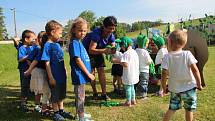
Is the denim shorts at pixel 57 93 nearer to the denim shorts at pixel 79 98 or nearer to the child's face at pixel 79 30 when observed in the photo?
the denim shorts at pixel 79 98

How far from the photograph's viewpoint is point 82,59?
5.78m

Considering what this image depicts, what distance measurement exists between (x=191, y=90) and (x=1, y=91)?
6.29 meters

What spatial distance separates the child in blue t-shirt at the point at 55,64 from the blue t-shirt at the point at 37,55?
33 cm

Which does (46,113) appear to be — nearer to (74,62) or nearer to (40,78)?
(40,78)

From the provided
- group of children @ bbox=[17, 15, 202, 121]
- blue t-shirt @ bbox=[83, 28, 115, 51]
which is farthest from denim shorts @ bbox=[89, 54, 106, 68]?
group of children @ bbox=[17, 15, 202, 121]

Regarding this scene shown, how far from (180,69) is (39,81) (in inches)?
107

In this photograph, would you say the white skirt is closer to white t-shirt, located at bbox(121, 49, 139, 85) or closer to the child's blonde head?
the child's blonde head

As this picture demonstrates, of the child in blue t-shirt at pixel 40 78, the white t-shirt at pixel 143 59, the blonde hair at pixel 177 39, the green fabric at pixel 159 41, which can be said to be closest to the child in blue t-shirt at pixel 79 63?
the child in blue t-shirt at pixel 40 78

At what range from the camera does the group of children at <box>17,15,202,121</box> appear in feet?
17.0

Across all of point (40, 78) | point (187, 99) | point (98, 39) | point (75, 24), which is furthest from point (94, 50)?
point (187, 99)

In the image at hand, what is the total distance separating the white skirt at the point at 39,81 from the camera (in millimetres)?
6455

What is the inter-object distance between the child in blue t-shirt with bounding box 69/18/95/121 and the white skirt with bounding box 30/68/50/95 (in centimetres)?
94

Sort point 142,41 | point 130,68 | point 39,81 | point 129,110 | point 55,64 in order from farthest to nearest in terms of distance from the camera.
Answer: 1. point 142,41
2. point 130,68
3. point 129,110
4. point 39,81
5. point 55,64

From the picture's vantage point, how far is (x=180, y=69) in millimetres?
5164
